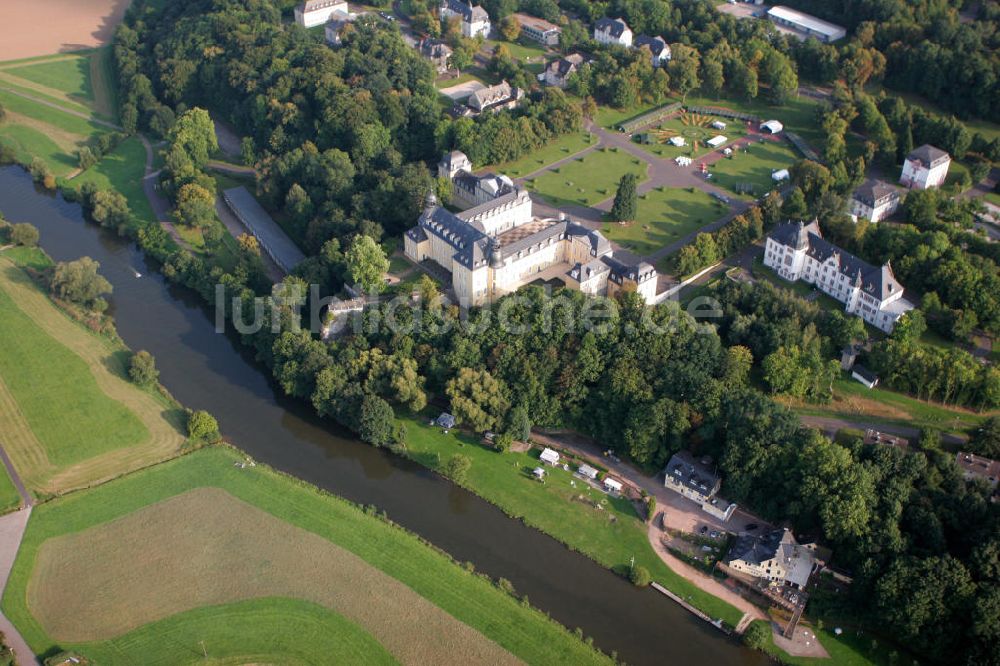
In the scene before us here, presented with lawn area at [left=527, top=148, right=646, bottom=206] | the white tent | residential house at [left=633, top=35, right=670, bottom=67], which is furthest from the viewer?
residential house at [left=633, top=35, right=670, bottom=67]

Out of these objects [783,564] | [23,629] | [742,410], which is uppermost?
[742,410]

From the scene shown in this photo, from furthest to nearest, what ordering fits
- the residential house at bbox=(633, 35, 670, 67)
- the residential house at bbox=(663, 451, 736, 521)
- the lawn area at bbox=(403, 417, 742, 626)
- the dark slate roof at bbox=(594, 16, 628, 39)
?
the dark slate roof at bbox=(594, 16, 628, 39) < the residential house at bbox=(633, 35, 670, 67) < the residential house at bbox=(663, 451, 736, 521) < the lawn area at bbox=(403, 417, 742, 626)

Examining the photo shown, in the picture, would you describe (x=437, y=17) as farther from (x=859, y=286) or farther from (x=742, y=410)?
(x=742, y=410)

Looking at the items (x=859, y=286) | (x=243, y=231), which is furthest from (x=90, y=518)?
(x=859, y=286)

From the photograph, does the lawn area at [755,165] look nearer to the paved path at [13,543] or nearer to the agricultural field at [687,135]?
the agricultural field at [687,135]

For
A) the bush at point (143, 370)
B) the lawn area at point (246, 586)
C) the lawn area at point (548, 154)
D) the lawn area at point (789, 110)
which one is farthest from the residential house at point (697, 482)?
the lawn area at point (789, 110)

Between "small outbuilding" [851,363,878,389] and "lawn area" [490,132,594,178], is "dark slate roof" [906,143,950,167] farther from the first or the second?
"lawn area" [490,132,594,178]

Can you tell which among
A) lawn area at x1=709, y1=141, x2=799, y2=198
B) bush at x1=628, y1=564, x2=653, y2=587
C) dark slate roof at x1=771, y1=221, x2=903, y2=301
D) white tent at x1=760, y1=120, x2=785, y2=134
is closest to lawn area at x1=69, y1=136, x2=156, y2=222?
lawn area at x1=709, y1=141, x2=799, y2=198
